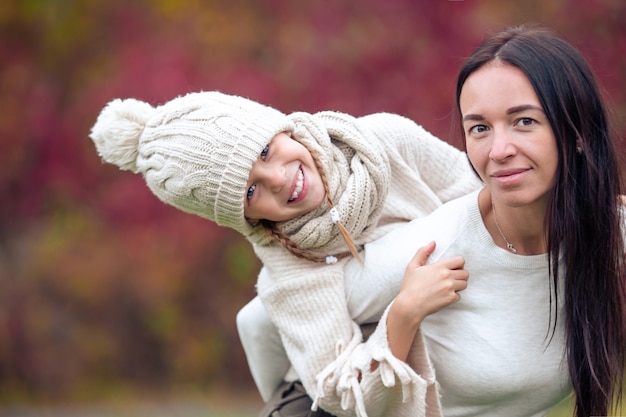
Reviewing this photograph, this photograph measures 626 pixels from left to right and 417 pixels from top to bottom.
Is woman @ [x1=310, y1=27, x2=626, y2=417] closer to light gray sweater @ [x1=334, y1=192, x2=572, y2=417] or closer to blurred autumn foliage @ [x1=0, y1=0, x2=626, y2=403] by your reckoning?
light gray sweater @ [x1=334, y1=192, x2=572, y2=417]

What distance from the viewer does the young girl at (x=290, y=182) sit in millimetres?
2773

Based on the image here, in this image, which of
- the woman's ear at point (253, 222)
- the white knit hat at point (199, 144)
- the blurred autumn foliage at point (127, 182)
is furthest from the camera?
the blurred autumn foliage at point (127, 182)

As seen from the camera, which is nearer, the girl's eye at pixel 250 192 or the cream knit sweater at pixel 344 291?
the cream knit sweater at pixel 344 291

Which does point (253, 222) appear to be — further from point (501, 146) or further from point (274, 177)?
point (501, 146)

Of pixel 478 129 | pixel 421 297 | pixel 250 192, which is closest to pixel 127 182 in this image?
pixel 250 192

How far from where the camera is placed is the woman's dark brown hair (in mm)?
2451

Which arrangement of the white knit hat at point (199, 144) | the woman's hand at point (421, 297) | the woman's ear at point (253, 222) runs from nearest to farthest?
the woman's hand at point (421, 297) < the white knit hat at point (199, 144) < the woman's ear at point (253, 222)

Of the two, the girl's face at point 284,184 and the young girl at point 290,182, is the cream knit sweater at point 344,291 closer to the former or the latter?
the young girl at point 290,182

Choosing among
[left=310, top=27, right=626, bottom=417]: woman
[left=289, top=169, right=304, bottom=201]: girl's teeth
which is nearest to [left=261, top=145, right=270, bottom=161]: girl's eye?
[left=289, top=169, right=304, bottom=201]: girl's teeth

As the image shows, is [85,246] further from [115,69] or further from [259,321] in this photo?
[259,321]

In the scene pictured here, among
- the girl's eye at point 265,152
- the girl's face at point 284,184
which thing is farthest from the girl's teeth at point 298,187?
the girl's eye at point 265,152

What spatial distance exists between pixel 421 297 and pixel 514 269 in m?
0.26

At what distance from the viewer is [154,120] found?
2914 millimetres

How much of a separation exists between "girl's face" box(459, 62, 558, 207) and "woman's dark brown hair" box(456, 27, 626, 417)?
25 mm
